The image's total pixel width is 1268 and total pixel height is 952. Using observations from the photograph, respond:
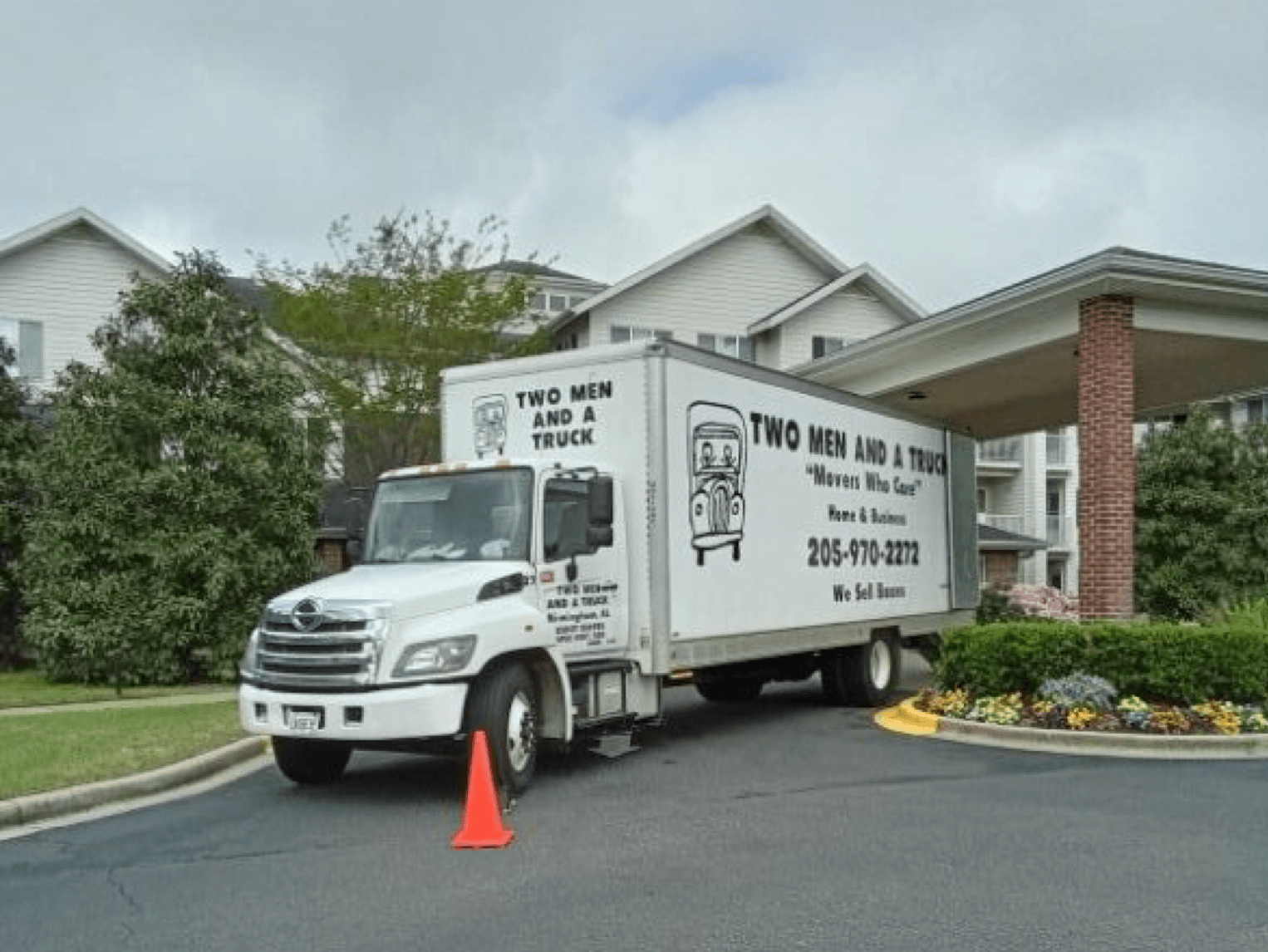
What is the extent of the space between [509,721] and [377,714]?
1015mm

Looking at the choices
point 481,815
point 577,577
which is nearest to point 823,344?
point 577,577

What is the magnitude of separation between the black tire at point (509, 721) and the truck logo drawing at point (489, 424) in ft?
8.80

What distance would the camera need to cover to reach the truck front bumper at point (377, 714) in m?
8.55

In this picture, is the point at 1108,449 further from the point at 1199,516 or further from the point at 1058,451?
the point at 1058,451

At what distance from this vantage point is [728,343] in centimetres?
3509

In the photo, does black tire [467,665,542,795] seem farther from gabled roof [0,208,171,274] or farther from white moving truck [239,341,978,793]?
gabled roof [0,208,171,274]

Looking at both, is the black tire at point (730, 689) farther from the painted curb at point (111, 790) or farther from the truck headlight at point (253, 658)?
the truck headlight at point (253, 658)

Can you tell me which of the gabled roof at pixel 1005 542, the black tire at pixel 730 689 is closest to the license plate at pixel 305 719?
the black tire at pixel 730 689

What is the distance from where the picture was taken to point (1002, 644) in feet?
40.7

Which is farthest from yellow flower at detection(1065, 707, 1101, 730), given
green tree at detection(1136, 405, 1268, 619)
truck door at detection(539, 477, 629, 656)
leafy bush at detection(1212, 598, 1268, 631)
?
green tree at detection(1136, 405, 1268, 619)

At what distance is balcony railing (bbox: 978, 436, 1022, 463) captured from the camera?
4803 cm

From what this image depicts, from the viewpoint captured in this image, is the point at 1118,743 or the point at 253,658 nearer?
the point at 253,658

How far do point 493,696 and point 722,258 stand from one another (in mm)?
27607

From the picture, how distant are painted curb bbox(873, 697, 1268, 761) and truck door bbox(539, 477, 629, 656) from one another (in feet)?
11.6
